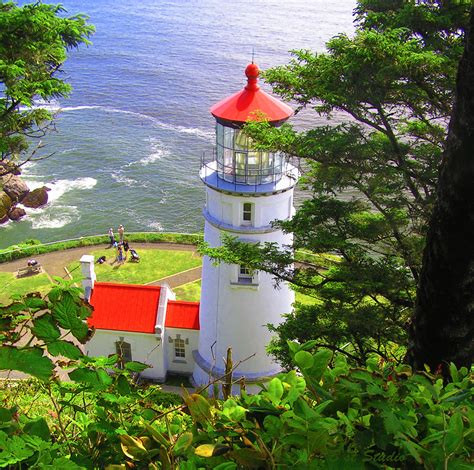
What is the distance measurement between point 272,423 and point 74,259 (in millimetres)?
18716

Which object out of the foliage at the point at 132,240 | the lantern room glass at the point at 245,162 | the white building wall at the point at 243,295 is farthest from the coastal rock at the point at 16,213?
the lantern room glass at the point at 245,162

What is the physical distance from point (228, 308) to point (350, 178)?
455 cm

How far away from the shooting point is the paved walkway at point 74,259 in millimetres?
17641

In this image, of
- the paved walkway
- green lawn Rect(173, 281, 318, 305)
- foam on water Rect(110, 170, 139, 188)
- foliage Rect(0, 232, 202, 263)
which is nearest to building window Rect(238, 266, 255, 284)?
green lawn Rect(173, 281, 318, 305)

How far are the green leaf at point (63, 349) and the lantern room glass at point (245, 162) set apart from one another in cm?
855

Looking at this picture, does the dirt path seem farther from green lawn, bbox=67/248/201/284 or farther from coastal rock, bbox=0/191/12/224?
coastal rock, bbox=0/191/12/224

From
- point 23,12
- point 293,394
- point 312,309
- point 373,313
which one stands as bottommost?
point 312,309

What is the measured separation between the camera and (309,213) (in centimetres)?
809

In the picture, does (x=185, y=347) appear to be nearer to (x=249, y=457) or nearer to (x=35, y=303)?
(x=35, y=303)

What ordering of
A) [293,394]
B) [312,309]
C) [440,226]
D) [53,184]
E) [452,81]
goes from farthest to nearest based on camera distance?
1. [53,184]
2. [312,309]
3. [452,81]
4. [440,226]
5. [293,394]

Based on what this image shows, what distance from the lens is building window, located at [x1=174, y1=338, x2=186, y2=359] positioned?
41.6ft

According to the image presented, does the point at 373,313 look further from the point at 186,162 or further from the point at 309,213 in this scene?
the point at 186,162

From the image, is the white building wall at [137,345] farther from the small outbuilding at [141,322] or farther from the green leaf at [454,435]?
the green leaf at [454,435]

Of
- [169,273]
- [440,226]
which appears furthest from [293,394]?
Result: [169,273]
